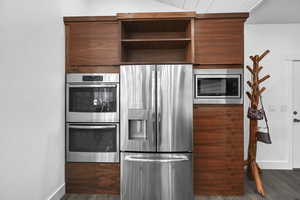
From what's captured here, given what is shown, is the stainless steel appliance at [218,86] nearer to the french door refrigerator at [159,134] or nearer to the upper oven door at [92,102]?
the french door refrigerator at [159,134]

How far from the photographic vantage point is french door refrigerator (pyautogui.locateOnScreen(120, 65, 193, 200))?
9.09 ft

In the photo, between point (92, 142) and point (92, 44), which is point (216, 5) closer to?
point (92, 44)

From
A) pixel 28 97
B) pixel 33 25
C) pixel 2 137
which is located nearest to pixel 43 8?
pixel 33 25

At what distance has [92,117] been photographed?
2.98 meters

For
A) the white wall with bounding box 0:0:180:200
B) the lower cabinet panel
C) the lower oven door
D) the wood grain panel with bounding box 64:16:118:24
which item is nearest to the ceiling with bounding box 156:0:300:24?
the wood grain panel with bounding box 64:16:118:24

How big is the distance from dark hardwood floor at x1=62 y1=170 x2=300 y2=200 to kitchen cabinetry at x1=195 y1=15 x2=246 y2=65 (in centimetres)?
175

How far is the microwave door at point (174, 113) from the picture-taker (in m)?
2.80

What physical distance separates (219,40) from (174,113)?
112 cm

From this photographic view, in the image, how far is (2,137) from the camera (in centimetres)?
176

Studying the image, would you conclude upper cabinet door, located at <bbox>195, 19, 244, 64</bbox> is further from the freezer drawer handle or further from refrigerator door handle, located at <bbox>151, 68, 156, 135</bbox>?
the freezer drawer handle

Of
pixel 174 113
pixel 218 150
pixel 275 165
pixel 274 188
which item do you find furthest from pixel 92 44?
pixel 275 165

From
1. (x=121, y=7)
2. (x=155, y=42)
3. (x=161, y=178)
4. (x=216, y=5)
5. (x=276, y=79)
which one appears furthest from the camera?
(x=276, y=79)

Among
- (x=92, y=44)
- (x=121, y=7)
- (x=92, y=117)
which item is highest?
(x=121, y=7)

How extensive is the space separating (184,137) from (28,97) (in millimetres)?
1770
